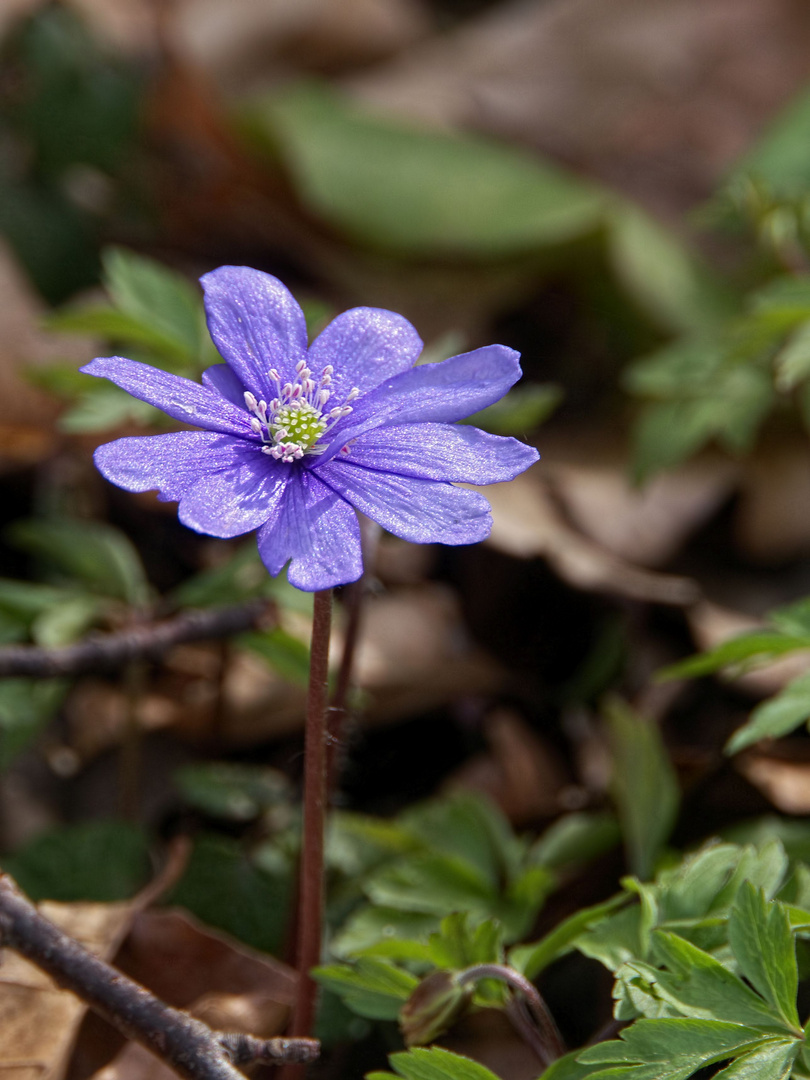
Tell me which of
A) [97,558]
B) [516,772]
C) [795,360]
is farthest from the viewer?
[516,772]

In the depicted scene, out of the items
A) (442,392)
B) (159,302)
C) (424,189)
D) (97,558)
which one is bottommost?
(442,392)

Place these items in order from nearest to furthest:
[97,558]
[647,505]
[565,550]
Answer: [97,558], [565,550], [647,505]

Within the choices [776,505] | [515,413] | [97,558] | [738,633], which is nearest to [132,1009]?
[97,558]

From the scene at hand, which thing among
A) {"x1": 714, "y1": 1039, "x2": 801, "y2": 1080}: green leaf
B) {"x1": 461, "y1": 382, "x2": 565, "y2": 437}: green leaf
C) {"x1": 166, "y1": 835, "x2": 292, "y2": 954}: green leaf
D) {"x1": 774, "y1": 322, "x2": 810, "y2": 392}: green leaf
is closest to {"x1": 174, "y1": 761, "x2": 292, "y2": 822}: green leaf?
{"x1": 166, "y1": 835, "x2": 292, "y2": 954}: green leaf

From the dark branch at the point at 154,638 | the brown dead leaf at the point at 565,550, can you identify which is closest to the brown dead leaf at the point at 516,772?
the brown dead leaf at the point at 565,550

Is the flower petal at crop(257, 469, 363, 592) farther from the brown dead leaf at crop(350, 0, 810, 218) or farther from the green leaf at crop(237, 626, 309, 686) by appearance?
the brown dead leaf at crop(350, 0, 810, 218)

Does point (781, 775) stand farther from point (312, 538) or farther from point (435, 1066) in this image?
Answer: point (312, 538)

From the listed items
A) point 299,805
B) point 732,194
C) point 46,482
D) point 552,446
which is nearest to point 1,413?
point 46,482

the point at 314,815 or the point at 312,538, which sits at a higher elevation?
the point at 312,538
